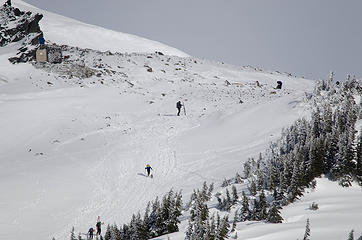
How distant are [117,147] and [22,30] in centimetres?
3105

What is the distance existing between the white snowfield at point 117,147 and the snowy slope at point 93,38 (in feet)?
94.5

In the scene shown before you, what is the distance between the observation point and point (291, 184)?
27.6 ft

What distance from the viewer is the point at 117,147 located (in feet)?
72.6

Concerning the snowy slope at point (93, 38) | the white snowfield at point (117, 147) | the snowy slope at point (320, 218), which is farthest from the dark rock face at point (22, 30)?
the snowy slope at point (320, 218)

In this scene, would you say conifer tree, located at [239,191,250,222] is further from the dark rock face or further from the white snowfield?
the dark rock face

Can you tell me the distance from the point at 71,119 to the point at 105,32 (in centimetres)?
6312

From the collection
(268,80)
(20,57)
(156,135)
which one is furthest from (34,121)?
(268,80)

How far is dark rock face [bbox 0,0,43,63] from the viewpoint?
37.8m

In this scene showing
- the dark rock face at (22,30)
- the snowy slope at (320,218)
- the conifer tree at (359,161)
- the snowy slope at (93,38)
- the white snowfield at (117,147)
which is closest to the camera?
the snowy slope at (320,218)

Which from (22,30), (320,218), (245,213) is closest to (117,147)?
(245,213)

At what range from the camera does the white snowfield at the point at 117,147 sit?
12.4 metres

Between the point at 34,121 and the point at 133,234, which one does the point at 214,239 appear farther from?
the point at 34,121

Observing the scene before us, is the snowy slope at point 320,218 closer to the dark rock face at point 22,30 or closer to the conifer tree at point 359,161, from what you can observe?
the conifer tree at point 359,161

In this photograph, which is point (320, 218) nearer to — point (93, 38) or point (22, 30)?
point (22, 30)
